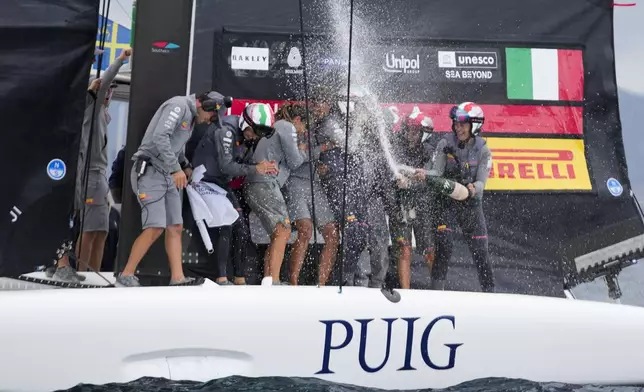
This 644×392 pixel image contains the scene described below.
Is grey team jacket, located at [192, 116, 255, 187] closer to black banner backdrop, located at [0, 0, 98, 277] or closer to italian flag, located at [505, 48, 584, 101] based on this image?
black banner backdrop, located at [0, 0, 98, 277]

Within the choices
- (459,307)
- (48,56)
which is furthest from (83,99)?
(459,307)

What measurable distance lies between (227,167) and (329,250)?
0.81m

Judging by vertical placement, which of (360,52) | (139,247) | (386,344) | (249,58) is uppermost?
(360,52)

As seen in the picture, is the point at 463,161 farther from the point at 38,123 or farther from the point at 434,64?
the point at 38,123

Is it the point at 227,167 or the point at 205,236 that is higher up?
the point at 227,167

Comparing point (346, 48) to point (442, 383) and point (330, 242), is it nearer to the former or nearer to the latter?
point (330, 242)

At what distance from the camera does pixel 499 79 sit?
6.45 metres

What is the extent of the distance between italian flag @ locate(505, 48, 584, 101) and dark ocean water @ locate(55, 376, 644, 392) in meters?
3.29

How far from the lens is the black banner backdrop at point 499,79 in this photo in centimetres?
612

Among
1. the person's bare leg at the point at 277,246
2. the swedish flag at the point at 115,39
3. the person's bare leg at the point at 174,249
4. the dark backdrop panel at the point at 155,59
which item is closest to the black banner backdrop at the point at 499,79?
the dark backdrop panel at the point at 155,59

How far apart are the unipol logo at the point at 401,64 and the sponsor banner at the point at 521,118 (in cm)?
24

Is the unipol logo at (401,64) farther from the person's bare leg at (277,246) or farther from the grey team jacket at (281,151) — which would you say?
the person's bare leg at (277,246)

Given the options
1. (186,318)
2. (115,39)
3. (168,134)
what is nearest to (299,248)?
(168,134)

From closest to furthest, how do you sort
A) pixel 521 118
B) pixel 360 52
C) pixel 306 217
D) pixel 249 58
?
pixel 306 217, pixel 249 58, pixel 360 52, pixel 521 118
